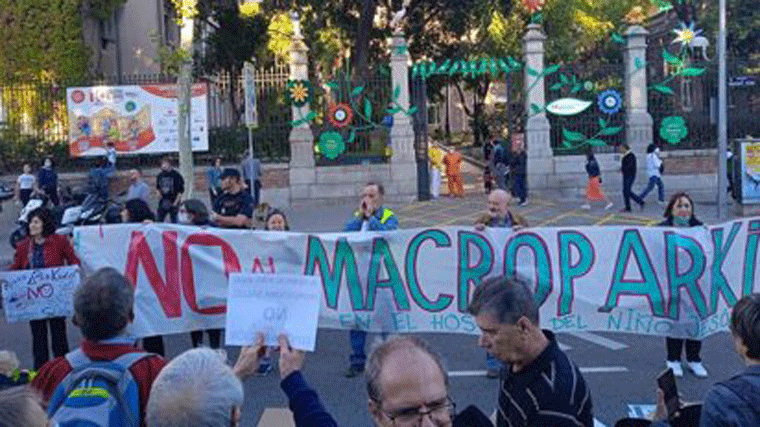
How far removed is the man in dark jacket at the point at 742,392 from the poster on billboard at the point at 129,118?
21.9m

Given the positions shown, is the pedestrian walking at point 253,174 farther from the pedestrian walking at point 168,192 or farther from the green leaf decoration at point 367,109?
the green leaf decoration at point 367,109

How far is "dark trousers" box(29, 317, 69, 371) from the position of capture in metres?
8.16

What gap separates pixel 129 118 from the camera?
963 inches

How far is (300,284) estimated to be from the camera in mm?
3484

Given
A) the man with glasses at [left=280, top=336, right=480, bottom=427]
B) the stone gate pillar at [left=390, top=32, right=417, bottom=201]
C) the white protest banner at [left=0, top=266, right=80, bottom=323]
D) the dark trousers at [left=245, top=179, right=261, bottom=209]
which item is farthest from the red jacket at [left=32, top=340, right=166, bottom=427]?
the stone gate pillar at [left=390, top=32, right=417, bottom=201]

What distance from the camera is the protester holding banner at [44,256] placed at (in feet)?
26.1

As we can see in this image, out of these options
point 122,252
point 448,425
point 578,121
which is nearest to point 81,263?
point 122,252

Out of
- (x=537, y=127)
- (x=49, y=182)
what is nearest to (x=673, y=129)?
(x=537, y=127)

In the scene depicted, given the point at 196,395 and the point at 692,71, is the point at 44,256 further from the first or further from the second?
the point at 692,71

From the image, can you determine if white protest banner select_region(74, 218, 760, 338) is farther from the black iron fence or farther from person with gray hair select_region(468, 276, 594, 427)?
the black iron fence

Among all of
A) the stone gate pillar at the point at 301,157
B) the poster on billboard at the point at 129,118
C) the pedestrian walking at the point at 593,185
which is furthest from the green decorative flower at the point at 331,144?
the pedestrian walking at the point at 593,185

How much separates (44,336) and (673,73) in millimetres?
20026

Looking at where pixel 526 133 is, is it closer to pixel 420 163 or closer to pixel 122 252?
pixel 420 163

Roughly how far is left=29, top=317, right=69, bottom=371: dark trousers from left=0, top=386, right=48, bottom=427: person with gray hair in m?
5.99
